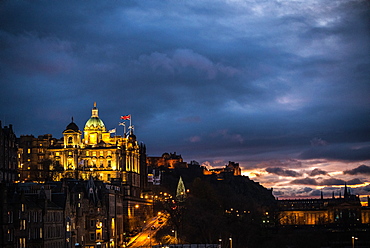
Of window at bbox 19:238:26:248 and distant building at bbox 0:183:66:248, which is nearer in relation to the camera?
distant building at bbox 0:183:66:248

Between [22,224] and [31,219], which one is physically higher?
[31,219]

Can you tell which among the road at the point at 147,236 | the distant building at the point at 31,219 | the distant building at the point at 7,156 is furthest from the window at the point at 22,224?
the distant building at the point at 7,156

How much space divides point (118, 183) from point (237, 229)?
1409 inches

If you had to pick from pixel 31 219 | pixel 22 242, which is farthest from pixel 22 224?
pixel 31 219

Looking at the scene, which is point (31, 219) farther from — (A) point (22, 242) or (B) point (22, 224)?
(A) point (22, 242)

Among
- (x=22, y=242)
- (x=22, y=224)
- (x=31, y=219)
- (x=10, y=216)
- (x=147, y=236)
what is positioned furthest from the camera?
(x=147, y=236)

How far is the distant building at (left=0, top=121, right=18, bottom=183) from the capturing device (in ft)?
490

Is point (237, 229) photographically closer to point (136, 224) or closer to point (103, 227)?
point (136, 224)

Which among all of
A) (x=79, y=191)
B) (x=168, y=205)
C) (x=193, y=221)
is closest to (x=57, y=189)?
(x=79, y=191)

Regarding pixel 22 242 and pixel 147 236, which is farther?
pixel 147 236

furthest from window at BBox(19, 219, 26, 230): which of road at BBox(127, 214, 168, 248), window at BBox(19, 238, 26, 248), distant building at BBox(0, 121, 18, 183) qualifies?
distant building at BBox(0, 121, 18, 183)

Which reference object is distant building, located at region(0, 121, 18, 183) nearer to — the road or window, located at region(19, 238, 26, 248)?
the road

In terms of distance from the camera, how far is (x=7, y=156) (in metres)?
154

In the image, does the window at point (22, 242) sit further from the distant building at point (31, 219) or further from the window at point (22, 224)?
the window at point (22, 224)
